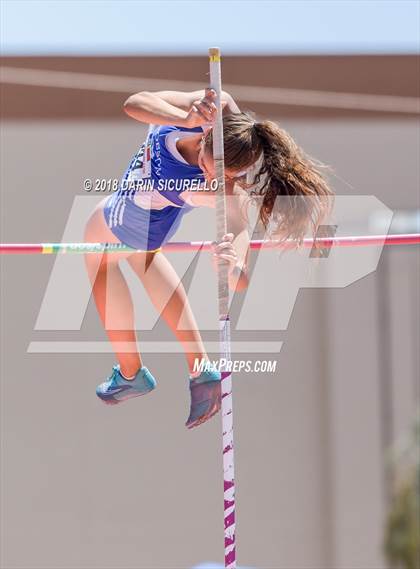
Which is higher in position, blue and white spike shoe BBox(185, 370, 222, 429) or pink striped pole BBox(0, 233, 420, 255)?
pink striped pole BBox(0, 233, 420, 255)

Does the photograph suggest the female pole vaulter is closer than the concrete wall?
Yes

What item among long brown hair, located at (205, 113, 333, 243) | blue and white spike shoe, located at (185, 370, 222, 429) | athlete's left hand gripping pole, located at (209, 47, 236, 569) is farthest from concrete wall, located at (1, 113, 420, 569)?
athlete's left hand gripping pole, located at (209, 47, 236, 569)

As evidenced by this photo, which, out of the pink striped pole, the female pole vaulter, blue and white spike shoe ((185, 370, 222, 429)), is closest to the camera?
the female pole vaulter

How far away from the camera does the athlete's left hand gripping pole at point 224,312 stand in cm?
254

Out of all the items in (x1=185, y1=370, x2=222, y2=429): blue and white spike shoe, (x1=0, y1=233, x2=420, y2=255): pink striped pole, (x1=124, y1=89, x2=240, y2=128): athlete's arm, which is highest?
(x1=124, y1=89, x2=240, y2=128): athlete's arm

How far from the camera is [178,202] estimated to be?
2967 millimetres

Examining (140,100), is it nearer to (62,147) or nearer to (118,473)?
(62,147)

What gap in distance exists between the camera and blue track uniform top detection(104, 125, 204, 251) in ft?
9.43

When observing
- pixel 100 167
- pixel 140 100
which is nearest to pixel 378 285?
pixel 100 167

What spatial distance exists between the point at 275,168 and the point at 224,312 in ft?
1.29

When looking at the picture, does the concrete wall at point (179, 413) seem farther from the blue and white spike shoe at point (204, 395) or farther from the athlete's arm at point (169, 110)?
the athlete's arm at point (169, 110)

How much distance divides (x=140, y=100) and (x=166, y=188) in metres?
0.35

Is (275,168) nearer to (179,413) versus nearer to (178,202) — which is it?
(178,202)

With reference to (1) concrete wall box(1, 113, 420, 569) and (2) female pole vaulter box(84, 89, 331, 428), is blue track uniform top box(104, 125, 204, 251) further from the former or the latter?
→ (1) concrete wall box(1, 113, 420, 569)
